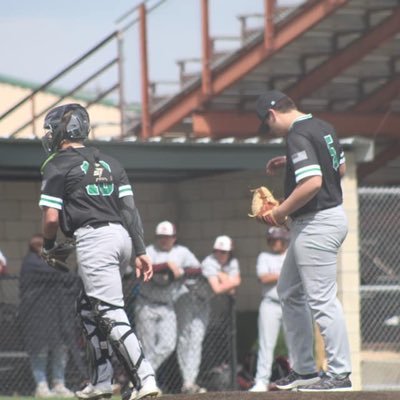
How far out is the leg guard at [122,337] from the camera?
8.74 meters

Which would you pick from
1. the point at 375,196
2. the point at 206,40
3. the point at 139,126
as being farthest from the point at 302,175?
the point at 139,126

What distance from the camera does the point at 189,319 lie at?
599 inches

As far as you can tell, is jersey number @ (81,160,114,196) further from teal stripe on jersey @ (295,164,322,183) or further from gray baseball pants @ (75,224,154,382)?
teal stripe on jersey @ (295,164,322,183)

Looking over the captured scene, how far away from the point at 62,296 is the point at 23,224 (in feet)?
9.25

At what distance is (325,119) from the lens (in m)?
19.1

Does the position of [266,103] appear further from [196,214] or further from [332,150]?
[196,214]

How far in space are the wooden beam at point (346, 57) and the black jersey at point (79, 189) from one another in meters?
9.35

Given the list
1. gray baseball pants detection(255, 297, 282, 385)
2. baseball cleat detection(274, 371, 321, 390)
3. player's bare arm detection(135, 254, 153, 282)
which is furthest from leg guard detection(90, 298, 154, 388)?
gray baseball pants detection(255, 297, 282, 385)

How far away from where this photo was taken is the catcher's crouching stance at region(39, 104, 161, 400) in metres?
8.77

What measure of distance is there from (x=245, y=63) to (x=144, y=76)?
4.29 feet

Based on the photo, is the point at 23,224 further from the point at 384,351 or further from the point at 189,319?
the point at 384,351

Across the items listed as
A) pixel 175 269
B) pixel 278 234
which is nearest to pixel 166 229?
pixel 175 269

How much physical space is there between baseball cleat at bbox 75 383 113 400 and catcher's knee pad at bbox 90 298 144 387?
235mm

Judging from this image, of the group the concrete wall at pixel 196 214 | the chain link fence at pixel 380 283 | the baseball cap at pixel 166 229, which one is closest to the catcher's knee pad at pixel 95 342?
the baseball cap at pixel 166 229
